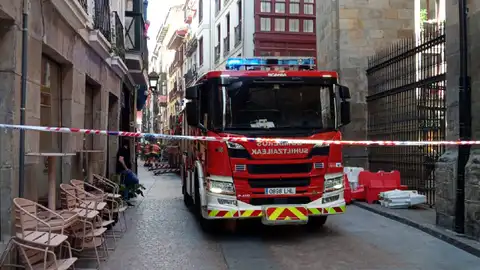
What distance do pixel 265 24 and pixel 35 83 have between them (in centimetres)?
2236

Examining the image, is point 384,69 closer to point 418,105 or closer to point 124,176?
point 418,105

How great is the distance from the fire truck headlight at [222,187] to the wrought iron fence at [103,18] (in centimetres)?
467

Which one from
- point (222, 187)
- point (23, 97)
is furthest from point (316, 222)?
point (23, 97)

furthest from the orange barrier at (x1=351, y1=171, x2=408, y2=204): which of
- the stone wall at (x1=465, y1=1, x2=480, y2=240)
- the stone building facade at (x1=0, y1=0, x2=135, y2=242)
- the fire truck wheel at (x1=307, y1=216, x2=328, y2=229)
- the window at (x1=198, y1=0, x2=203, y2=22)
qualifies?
the window at (x1=198, y1=0, x2=203, y2=22)

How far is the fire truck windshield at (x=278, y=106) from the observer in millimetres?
8141

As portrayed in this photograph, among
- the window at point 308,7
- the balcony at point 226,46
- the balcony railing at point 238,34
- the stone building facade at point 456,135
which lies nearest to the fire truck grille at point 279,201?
the stone building facade at point 456,135

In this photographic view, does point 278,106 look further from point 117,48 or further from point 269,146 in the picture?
point 117,48

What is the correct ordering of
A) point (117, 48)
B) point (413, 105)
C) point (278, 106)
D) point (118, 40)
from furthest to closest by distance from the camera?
point (118, 40) < point (117, 48) < point (413, 105) < point (278, 106)

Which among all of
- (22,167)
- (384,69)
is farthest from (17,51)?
(384,69)

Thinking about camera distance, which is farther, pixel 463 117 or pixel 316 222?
pixel 316 222

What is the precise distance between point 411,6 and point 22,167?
14.4 meters

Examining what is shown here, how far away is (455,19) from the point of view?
859 cm

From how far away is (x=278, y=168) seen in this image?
7.96 metres

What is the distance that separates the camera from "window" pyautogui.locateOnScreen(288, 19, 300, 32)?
27.9m
